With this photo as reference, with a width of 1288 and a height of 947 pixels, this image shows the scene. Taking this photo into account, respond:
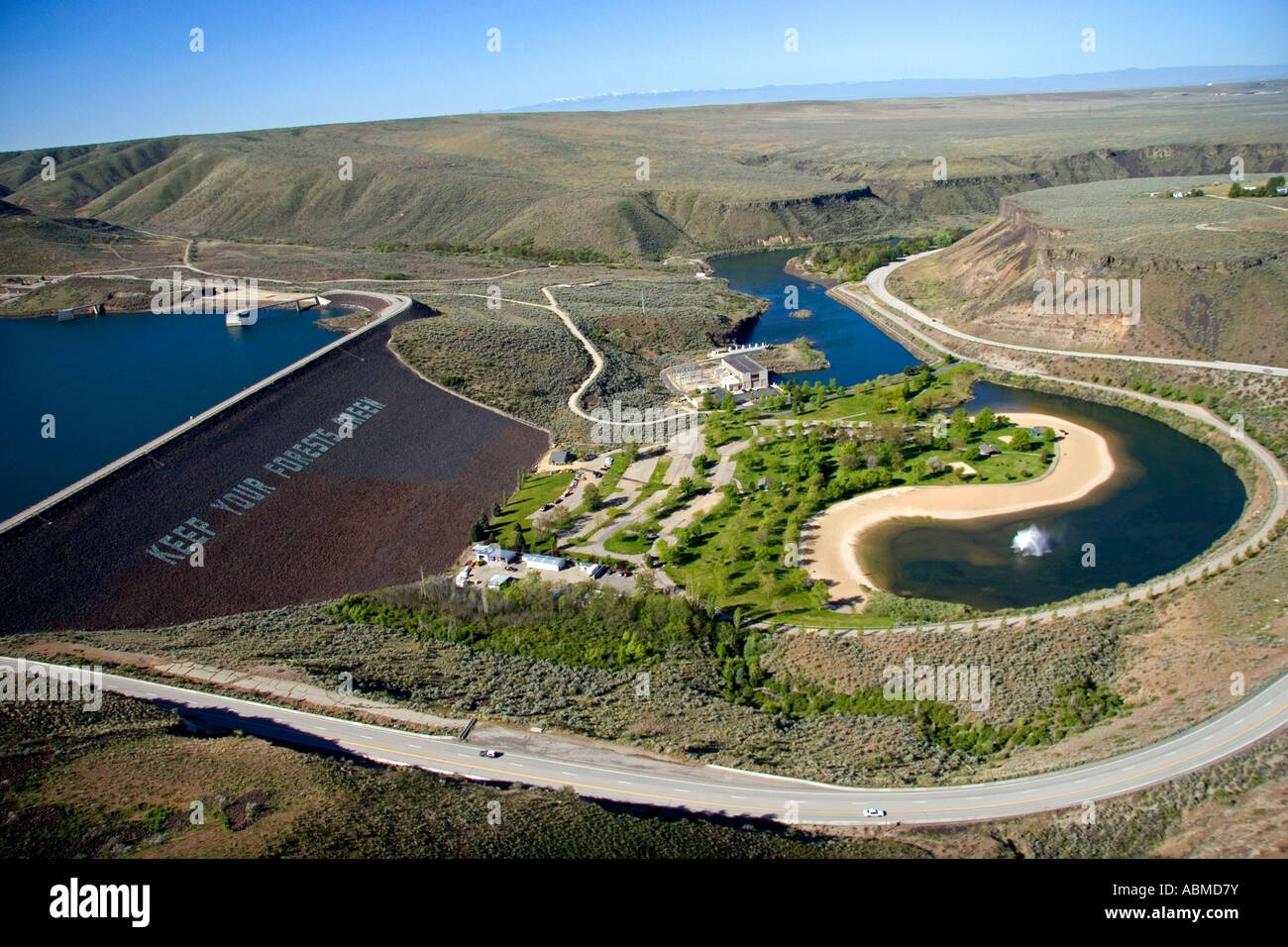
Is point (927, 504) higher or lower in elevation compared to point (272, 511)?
lower

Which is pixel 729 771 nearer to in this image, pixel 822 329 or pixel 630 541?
pixel 630 541

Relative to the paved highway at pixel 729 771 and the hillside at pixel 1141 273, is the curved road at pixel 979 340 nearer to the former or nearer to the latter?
the hillside at pixel 1141 273

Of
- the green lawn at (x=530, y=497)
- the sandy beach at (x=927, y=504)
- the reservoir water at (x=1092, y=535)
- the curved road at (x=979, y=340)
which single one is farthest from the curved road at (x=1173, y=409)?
the green lawn at (x=530, y=497)

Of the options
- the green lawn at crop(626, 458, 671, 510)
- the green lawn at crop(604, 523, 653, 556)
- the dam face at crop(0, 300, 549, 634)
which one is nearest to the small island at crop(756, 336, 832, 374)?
the green lawn at crop(626, 458, 671, 510)

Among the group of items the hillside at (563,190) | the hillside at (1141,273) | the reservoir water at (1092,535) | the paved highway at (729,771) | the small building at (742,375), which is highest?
the hillside at (563,190)

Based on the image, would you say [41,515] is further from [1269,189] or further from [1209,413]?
[1269,189]

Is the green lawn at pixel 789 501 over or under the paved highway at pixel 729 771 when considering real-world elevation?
over

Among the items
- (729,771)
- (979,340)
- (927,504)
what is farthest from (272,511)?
(979,340)

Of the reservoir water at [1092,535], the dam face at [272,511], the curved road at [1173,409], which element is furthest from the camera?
the reservoir water at [1092,535]
